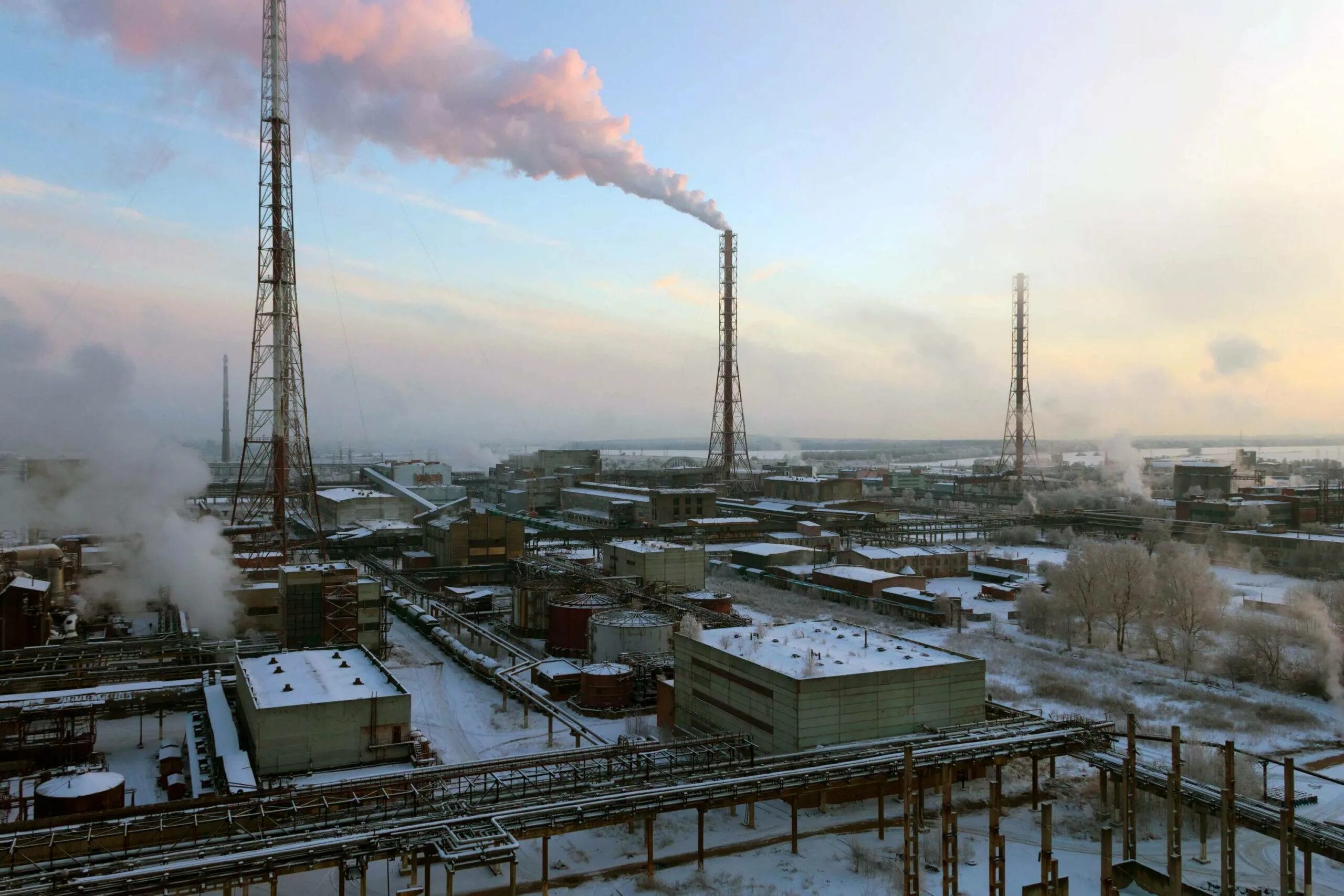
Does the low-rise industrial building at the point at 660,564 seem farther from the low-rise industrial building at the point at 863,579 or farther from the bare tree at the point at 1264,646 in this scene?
the bare tree at the point at 1264,646

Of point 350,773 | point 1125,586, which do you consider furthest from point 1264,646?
point 350,773

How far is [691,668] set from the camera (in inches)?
728

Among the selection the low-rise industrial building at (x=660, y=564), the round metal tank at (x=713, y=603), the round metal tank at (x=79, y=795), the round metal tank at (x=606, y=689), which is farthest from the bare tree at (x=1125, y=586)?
the round metal tank at (x=79, y=795)

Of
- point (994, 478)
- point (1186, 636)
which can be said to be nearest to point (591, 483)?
point (994, 478)

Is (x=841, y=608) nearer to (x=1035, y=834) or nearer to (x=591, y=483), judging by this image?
(x=1035, y=834)

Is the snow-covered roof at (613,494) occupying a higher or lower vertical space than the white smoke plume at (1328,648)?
higher

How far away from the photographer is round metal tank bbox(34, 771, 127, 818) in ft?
42.0

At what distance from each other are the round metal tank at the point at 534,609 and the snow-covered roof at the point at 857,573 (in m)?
12.3

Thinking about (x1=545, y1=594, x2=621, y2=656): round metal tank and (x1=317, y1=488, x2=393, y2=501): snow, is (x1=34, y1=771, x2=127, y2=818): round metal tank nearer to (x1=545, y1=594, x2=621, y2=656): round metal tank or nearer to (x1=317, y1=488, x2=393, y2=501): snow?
(x1=545, y1=594, x2=621, y2=656): round metal tank

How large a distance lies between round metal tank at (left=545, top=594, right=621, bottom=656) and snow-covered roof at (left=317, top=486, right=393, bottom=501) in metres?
29.6

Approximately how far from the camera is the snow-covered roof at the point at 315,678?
16047 mm

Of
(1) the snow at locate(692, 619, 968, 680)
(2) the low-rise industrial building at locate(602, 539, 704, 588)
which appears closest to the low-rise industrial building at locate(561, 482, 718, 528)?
(2) the low-rise industrial building at locate(602, 539, 704, 588)

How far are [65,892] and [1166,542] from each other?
123ft

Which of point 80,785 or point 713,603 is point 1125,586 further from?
A: point 80,785
